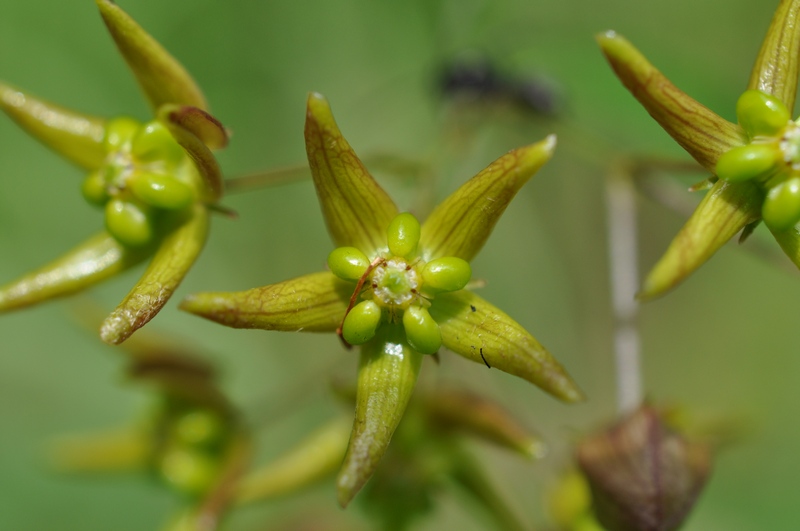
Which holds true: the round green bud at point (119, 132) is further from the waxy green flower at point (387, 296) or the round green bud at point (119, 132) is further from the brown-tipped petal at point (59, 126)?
the waxy green flower at point (387, 296)

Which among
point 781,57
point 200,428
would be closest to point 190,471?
point 200,428

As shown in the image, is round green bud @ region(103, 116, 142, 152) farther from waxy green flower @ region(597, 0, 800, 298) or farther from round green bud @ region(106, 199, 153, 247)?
waxy green flower @ region(597, 0, 800, 298)

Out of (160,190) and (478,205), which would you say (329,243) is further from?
(478,205)

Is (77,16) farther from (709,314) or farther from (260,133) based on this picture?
(709,314)

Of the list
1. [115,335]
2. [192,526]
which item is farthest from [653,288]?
[192,526]

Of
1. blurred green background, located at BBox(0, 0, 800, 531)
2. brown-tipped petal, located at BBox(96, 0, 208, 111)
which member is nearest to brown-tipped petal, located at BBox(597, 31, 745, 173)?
brown-tipped petal, located at BBox(96, 0, 208, 111)

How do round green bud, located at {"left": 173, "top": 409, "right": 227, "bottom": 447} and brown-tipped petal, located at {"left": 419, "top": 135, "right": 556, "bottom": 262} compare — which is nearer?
brown-tipped petal, located at {"left": 419, "top": 135, "right": 556, "bottom": 262}

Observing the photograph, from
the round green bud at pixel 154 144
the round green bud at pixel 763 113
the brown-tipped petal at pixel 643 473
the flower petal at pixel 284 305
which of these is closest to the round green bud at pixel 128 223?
the round green bud at pixel 154 144
